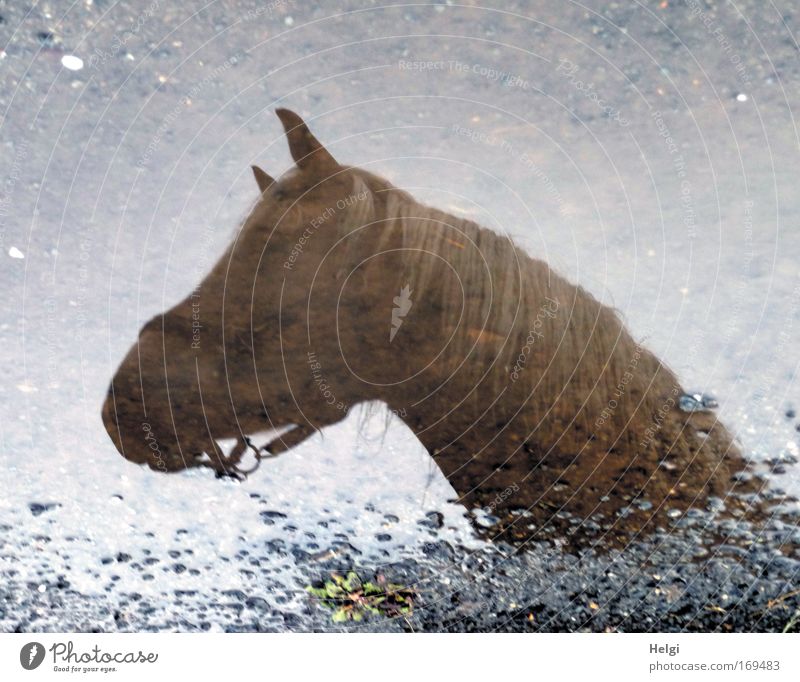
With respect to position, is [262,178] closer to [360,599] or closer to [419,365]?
[419,365]

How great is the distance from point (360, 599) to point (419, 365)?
0.60 m

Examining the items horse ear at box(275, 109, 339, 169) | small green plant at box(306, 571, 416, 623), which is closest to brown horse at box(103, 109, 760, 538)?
horse ear at box(275, 109, 339, 169)

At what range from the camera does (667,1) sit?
109 centimetres

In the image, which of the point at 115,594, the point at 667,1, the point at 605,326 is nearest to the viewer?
the point at 667,1

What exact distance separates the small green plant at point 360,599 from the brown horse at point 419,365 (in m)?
0.30

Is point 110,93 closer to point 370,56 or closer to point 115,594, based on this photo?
Answer: point 370,56

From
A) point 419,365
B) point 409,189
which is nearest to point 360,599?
point 419,365

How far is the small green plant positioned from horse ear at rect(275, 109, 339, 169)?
3.14 ft

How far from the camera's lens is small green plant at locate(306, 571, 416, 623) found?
4.31 feet

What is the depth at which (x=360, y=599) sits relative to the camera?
4.31 ft

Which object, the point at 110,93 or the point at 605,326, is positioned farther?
the point at 605,326

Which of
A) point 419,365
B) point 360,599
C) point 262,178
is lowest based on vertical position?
point 360,599

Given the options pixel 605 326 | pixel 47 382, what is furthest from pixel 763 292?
pixel 47 382
